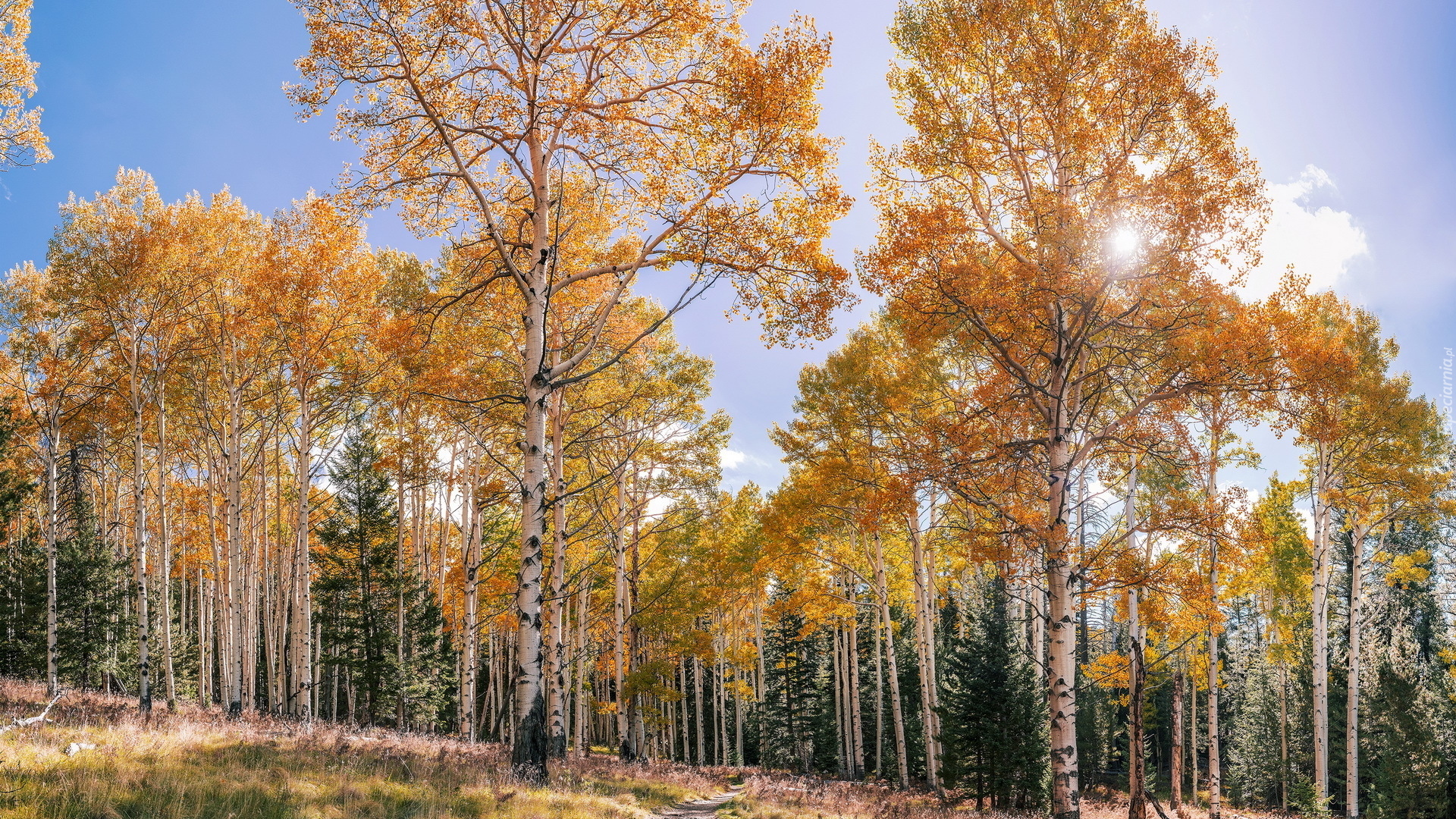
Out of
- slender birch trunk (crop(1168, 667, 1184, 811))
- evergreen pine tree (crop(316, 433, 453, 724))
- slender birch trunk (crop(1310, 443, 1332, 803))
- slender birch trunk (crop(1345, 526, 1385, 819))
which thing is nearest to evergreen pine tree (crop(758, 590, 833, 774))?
evergreen pine tree (crop(316, 433, 453, 724))

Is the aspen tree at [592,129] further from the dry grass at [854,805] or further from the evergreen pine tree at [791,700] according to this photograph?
the evergreen pine tree at [791,700]

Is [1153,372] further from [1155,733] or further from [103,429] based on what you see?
[1155,733]

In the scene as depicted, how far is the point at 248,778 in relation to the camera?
5.65 metres

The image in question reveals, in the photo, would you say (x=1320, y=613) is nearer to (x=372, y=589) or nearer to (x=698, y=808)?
(x=698, y=808)

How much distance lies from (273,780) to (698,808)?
793 centimetres

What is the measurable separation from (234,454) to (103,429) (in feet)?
38.3

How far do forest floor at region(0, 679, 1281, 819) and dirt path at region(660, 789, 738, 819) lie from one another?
7 cm

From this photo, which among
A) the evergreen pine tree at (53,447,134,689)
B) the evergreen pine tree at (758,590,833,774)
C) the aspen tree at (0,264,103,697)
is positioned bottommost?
the evergreen pine tree at (758,590,833,774)

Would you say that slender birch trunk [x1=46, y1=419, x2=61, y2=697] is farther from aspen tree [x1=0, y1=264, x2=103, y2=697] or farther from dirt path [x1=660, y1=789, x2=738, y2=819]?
dirt path [x1=660, y1=789, x2=738, y2=819]

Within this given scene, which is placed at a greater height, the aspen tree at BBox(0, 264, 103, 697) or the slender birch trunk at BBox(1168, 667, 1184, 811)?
the aspen tree at BBox(0, 264, 103, 697)

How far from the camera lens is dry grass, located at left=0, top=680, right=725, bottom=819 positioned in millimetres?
4496

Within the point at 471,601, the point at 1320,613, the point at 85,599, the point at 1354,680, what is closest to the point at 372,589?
the point at 85,599

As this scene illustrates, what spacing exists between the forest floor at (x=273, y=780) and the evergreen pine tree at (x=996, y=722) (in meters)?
1.79

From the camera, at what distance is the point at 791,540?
53.8 ft
